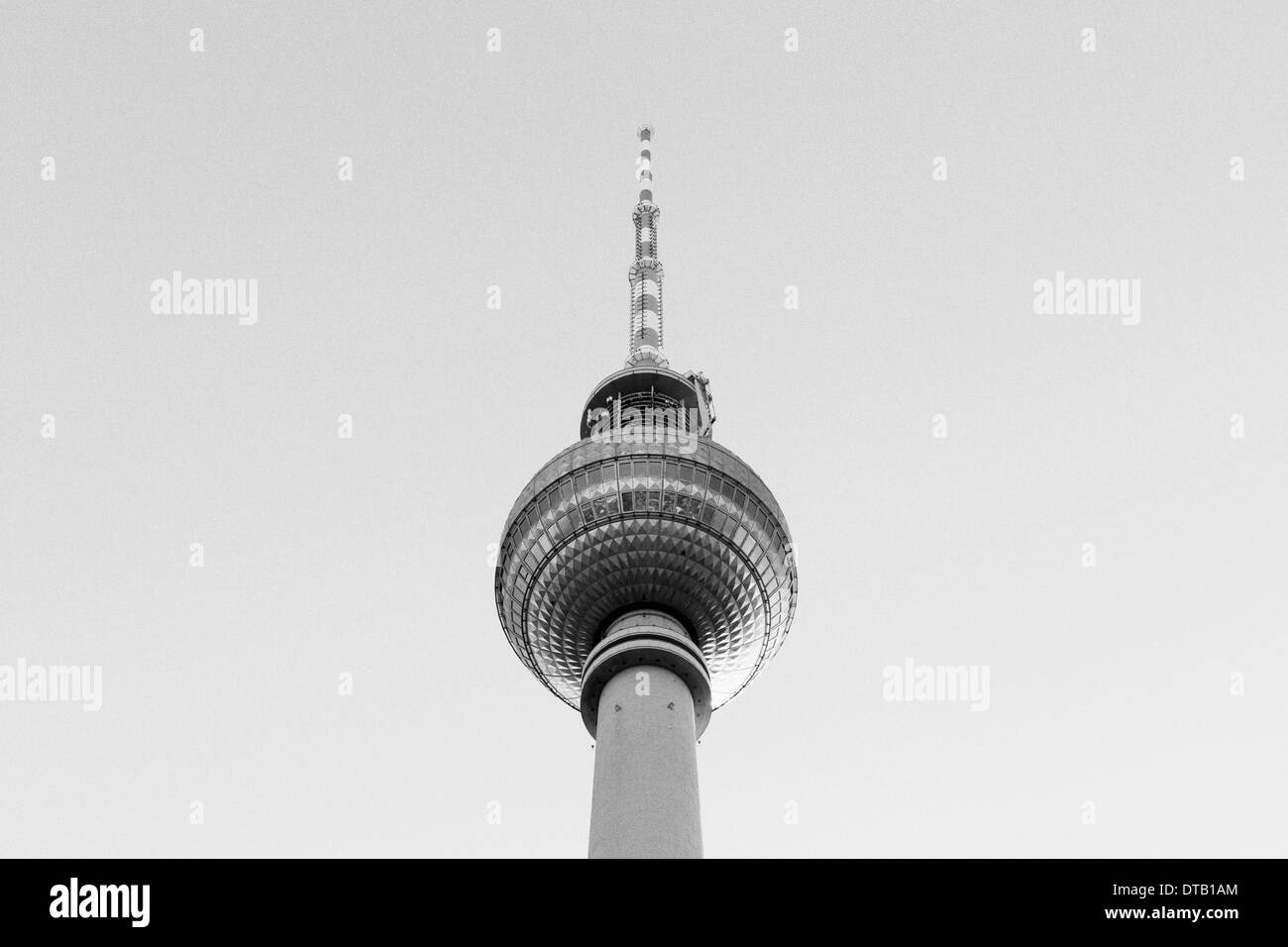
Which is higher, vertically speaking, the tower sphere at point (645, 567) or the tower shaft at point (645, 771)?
the tower sphere at point (645, 567)

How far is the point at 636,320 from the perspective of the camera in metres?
68.8

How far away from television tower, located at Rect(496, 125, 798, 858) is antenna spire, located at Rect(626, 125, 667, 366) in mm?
9602

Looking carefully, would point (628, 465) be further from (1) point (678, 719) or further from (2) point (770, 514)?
(1) point (678, 719)

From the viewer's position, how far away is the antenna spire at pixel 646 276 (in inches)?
2616
